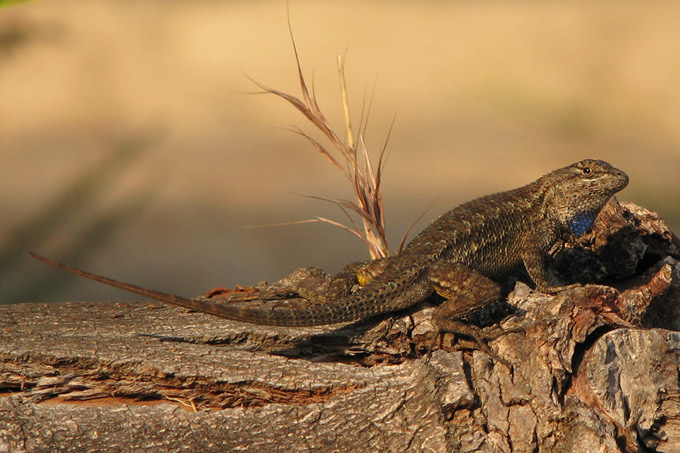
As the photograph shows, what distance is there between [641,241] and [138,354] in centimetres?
328

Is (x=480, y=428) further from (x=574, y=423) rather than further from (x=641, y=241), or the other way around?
(x=641, y=241)

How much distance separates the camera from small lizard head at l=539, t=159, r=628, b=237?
526 centimetres

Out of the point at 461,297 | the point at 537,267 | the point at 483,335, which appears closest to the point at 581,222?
the point at 537,267

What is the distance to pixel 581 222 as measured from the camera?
211 inches

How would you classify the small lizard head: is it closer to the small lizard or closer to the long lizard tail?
the small lizard

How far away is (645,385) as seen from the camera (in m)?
3.57

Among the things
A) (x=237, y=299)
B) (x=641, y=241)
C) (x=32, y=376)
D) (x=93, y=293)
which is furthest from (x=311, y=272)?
(x=93, y=293)

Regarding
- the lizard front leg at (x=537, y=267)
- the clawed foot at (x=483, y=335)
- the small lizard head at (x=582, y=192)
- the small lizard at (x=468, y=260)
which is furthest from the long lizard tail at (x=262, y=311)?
the small lizard head at (x=582, y=192)

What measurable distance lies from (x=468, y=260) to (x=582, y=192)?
1.05m

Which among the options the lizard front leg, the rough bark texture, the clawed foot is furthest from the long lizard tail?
the lizard front leg

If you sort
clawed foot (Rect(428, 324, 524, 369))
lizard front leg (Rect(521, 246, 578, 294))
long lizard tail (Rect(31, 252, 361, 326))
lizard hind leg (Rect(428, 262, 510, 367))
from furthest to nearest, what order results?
lizard front leg (Rect(521, 246, 578, 294))
lizard hind leg (Rect(428, 262, 510, 367))
clawed foot (Rect(428, 324, 524, 369))
long lizard tail (Rect(31, 252, 361, 326))

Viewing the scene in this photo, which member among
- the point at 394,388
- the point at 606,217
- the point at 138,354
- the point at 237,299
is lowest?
the point at 394,388

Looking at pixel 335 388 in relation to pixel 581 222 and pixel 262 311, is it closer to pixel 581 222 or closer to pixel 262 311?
pixel 262 311

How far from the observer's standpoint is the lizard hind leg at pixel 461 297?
381 cm
